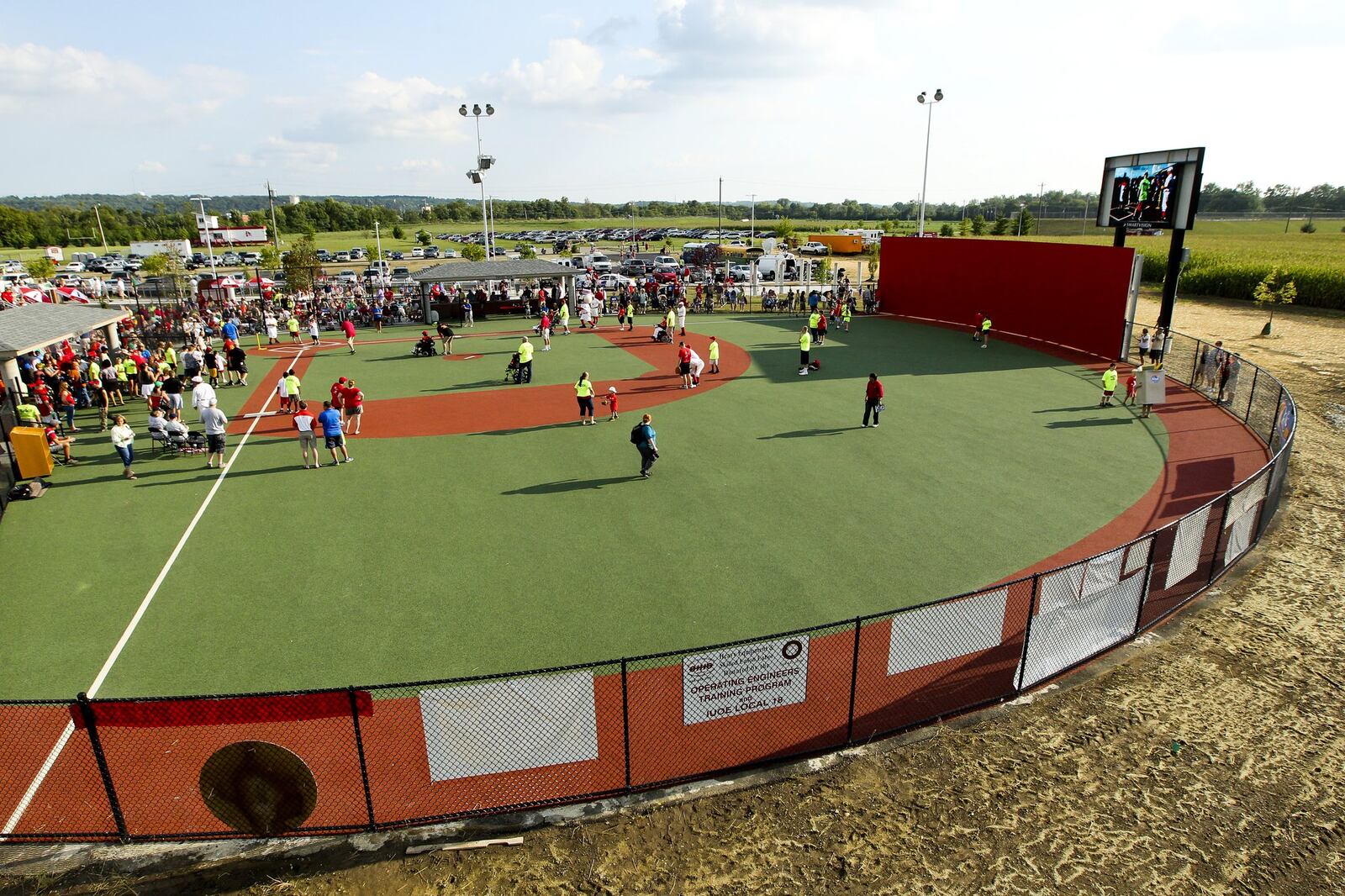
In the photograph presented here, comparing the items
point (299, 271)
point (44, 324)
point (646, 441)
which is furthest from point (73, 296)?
point (646, 441)

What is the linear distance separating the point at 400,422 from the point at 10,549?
366 inches

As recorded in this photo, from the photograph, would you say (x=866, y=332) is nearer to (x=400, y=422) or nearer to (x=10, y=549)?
(x=400, y=422)

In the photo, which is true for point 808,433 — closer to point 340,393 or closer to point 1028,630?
point 1028,630

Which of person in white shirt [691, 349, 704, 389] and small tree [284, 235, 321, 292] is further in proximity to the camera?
small tree [284, 235, 321, 292]

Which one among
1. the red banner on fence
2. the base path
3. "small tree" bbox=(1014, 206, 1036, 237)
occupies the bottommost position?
the base path

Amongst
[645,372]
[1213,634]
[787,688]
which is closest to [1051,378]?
[645,372]

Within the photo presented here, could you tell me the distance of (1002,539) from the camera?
528 inches

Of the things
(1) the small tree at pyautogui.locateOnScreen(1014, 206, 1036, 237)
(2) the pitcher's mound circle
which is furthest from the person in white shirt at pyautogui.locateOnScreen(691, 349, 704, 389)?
(1) the small tree at pyautogui.locateOnScreen(1014, 206, 1036, 237)

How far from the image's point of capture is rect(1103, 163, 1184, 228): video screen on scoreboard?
26.4 m

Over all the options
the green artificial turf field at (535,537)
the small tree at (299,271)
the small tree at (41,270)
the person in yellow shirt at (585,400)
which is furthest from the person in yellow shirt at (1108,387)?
the small tree at (41,270)

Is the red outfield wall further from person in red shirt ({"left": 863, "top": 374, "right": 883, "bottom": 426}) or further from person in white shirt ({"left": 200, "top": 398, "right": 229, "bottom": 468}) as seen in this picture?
person in white shirt ({"left": 200, "top": 398, "right": 229, "bottom": 468})

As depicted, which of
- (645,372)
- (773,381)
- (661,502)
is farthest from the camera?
(645,372)

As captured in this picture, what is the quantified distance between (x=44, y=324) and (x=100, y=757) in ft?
73.1

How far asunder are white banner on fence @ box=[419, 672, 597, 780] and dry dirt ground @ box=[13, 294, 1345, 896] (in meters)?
0.75
